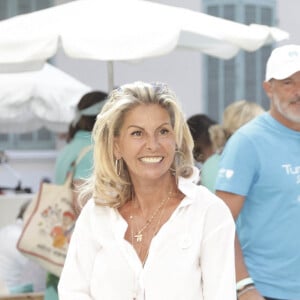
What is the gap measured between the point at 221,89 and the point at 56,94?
4034 mm

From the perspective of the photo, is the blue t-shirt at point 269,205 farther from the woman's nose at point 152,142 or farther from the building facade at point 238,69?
the building facade at point 238,69

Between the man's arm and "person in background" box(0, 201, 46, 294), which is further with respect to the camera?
"person in background" box(0, 201, 46, 294)

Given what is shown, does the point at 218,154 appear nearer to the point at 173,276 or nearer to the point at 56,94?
the point at 173,276

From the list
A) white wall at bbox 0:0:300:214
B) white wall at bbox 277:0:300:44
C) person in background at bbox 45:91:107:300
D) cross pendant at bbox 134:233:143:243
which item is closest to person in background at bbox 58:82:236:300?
cross pendant at bbox 134:233:143:243

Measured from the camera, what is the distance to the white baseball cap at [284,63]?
491 cm

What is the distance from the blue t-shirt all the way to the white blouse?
1.16 m

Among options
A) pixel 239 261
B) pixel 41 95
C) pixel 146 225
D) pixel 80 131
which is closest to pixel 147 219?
pixel 146 225

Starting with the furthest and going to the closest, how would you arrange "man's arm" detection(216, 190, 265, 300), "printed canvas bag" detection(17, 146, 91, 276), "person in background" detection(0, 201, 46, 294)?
"person in background" detection(0, 201, 46, 294), "printed canvas bag" detection(17, 146, 91, 276), "man's arm" detection(216, 190, 265, 300)

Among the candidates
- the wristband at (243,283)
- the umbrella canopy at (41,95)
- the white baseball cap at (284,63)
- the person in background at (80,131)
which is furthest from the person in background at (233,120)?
the umbrella canopy at (41,95)

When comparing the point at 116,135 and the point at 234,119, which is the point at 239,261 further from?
the point at 234,119

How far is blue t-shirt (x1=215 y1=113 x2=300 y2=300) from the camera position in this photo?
15.5ft

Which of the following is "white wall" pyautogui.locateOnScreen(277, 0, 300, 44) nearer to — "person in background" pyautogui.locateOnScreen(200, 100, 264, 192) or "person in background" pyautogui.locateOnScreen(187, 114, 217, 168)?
"person in background" pyautogui.locateOnScreen(187, 114, 217, 168)

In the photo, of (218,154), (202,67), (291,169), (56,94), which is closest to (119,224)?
(291,169)

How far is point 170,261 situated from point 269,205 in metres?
1.34
